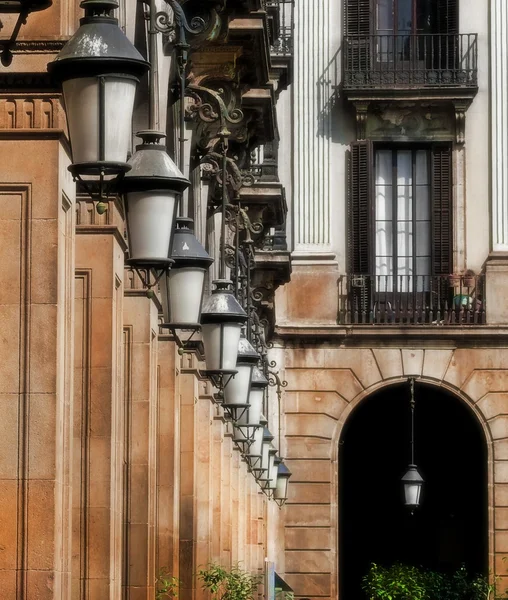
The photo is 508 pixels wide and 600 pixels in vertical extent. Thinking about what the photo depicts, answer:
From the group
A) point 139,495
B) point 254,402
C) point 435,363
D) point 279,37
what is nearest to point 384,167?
point 435,363

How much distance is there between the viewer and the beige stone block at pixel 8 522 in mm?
12062

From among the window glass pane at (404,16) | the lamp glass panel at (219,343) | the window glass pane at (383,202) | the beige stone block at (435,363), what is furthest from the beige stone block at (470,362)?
the lamp glass panel at (219,343)

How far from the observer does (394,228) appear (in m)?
46.4

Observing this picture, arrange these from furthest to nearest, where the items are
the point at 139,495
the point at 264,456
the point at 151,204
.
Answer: the point at 264,456 < the point at 139,495 < the point at 151,204

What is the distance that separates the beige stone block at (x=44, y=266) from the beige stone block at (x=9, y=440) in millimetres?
602

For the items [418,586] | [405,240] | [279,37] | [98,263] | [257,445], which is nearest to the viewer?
[98,263]

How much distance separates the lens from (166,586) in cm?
2006

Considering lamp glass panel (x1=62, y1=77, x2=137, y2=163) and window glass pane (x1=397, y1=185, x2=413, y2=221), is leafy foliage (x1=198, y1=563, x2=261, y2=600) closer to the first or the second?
lamp glass panel (x1=62, y1=77, x2=137, y2=163)

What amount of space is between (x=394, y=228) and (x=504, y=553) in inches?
281

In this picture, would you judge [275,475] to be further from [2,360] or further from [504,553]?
[2,360]

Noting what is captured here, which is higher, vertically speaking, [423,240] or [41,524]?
[423,240]

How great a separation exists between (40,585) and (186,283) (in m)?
4.02

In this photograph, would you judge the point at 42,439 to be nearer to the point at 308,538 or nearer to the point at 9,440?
the point at 9,440

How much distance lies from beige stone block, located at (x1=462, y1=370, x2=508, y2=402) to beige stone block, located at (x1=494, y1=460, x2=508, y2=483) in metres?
1.38
